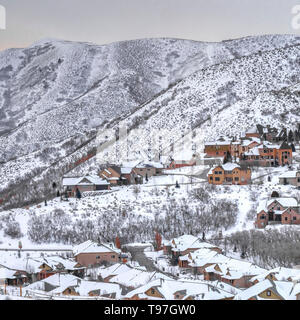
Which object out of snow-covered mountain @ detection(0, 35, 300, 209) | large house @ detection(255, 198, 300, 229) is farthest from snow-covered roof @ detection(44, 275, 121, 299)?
snow-covered mountain @ detection(0, 35, 300, 209)

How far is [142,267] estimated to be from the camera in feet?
78.7

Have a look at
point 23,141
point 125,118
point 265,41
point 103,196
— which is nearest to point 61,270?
point 103,196

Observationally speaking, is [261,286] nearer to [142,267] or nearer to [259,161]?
[142,267]

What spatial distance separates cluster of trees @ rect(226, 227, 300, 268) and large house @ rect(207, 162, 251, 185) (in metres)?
7.97

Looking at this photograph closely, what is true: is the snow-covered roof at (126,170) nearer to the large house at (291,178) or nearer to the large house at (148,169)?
the large house at (148,169)

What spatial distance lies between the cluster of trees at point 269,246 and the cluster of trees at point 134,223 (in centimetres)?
→ 271

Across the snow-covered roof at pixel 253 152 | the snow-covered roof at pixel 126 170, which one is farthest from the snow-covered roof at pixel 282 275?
the snow-covered roof at pixel 126 170

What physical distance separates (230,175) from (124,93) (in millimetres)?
68146

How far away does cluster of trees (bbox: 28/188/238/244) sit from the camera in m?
30.2

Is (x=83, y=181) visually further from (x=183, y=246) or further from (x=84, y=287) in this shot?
(x=84, y=287)

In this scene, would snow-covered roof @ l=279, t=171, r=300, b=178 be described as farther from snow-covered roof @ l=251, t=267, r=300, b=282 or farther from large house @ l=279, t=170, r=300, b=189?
snow-covered roof @ l=251, t=267, r=300, b=282

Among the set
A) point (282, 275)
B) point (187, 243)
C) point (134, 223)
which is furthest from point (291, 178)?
point (282, 275)
